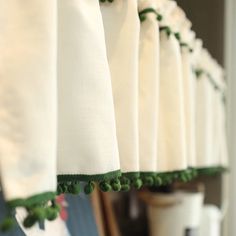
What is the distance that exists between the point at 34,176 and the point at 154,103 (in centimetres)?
41

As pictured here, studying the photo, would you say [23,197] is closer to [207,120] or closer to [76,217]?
[76,217]

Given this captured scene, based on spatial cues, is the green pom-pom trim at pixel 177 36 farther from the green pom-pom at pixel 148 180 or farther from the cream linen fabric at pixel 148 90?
the green pom-pom at pixel 148 180

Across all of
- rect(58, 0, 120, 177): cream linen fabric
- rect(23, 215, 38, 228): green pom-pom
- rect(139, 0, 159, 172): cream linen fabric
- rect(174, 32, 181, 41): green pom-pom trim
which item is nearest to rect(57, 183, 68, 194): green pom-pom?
rect(58, 0, 120, 177): cream linen fabric

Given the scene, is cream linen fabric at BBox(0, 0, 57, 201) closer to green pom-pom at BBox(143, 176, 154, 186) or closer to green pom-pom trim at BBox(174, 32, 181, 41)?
green pom-pom at BBox(143, 176, 154, 186)

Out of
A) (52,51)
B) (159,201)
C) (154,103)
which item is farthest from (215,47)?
(52,51)

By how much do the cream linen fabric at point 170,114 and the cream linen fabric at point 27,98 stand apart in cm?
49

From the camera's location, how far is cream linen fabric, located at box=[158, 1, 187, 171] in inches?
35.5

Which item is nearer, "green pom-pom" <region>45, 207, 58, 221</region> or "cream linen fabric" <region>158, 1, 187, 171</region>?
"green pom-pom" <region>45, 207, 58, 221</region>

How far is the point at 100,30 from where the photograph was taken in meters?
0.55

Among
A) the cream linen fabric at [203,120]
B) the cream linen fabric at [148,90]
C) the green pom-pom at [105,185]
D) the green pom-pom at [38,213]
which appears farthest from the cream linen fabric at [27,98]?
the cream linen fabric at [203,120]

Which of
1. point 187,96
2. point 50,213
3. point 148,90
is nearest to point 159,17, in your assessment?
point 148,90

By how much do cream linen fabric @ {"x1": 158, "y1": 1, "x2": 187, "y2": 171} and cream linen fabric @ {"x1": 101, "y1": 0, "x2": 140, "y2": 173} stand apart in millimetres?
212

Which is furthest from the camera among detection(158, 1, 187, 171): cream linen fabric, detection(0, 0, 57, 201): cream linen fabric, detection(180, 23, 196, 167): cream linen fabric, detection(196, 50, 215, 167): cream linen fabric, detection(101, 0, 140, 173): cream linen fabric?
detection(196, 50, 215, 167): cream linen fabric

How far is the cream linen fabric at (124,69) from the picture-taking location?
26.5 inches
